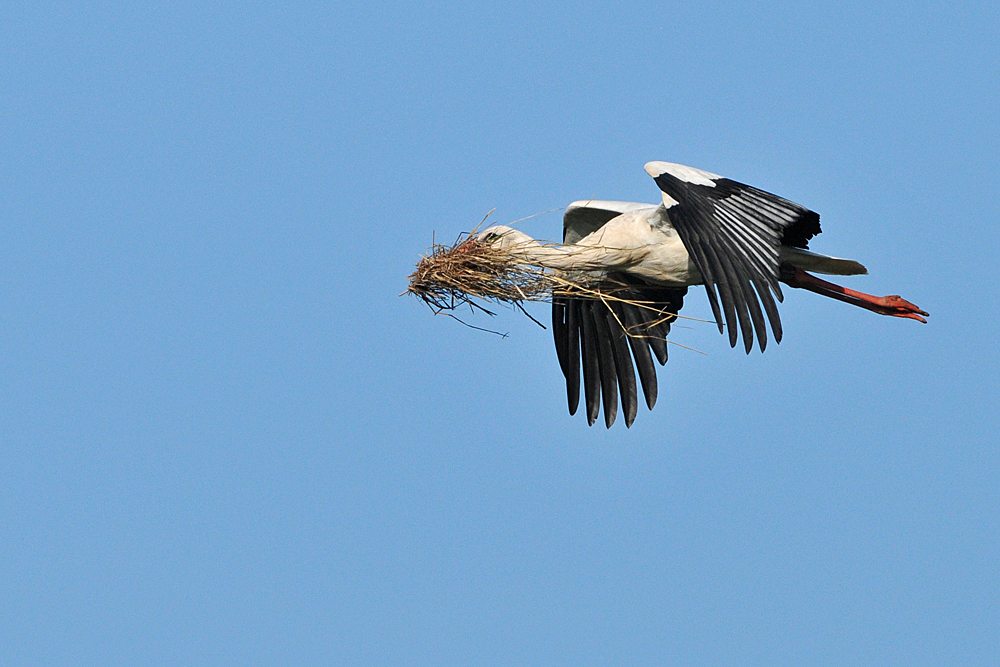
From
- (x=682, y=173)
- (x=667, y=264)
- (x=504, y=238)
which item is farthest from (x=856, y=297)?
(x=504, y=238)

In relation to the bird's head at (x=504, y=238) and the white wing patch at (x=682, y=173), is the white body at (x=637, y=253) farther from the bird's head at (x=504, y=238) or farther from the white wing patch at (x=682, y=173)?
the white wing patch at (x=682, y=173)

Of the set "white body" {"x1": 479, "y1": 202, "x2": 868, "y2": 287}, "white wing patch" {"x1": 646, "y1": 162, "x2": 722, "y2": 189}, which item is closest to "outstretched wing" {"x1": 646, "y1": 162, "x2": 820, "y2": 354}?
"white wing patch" {"x1": 646, "y1": 162, "x2": 722, "y2": 189}

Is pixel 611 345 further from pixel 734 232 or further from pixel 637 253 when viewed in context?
pixel 734 232

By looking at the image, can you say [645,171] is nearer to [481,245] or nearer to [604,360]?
[481,245]

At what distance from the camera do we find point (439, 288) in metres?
8.88

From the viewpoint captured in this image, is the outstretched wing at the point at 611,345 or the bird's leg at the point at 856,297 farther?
the outstretched wing at the point at 611,345

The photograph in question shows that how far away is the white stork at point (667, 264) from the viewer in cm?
822

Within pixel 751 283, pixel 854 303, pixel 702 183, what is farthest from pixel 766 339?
pixel 854 303

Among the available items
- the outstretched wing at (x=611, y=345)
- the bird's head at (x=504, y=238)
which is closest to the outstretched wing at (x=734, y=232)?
the bird's head at (x=504, y=238)

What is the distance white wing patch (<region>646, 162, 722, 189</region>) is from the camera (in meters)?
8.66

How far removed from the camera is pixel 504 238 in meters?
9.27

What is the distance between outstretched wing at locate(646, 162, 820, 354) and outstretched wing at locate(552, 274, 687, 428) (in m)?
1.42

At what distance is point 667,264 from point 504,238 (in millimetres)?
1039

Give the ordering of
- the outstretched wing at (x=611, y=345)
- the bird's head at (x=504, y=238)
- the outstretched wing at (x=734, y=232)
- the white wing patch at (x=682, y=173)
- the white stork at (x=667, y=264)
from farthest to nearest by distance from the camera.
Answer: the outstretched wing at (x=611, y=345) < the bird's head at (x=504, y=238) < the white wing patch at (x=682, y=173) < the white stork at (x=667, y=264) < the outstretched wing at (x=734, y=232)
